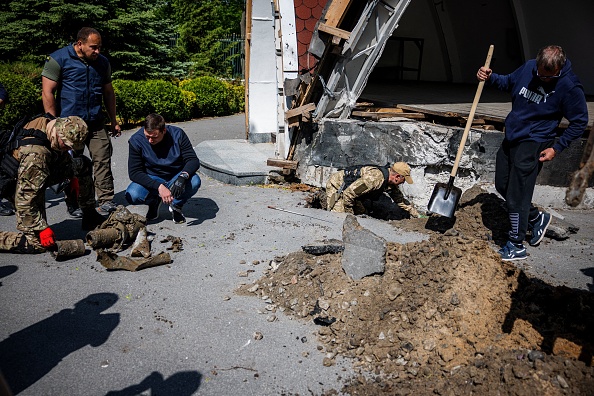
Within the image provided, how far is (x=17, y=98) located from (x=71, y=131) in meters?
7.43

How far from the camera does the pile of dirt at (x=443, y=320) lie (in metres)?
2.96

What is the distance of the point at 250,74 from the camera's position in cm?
1071

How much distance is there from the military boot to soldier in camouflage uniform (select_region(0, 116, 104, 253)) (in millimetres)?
628

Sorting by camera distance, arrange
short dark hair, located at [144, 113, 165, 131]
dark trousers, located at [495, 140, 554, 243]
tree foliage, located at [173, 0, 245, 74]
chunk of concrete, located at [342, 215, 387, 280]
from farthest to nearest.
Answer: tree foliage, located at [173, 0, 245, 74] → short dark hair, located at [144, 113, 165, 131] → dark trousers, located at [495, 140, 554, 243] → chunk of concrete, located at [342, 215, 387, 280]

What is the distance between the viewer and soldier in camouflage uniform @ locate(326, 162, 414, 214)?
6.34 meters

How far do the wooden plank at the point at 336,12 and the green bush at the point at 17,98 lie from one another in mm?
7559

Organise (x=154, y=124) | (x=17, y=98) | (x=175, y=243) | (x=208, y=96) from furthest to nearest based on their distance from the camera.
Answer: (x=208, y=96) < (x=17, y=98) < (x=154, y=124) < (x=175, y=243)

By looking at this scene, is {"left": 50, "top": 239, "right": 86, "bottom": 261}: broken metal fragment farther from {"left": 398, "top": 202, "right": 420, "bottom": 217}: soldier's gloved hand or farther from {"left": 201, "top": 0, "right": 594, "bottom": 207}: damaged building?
{"left": 398, "top": 202, "right": 420, "bottom": 217}: soldier's gloved hand

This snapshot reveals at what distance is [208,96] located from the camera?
1641 centimetres

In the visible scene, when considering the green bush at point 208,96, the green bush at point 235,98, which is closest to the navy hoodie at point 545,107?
the green bush at point 208,96

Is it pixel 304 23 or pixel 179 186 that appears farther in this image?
pixel 304 23

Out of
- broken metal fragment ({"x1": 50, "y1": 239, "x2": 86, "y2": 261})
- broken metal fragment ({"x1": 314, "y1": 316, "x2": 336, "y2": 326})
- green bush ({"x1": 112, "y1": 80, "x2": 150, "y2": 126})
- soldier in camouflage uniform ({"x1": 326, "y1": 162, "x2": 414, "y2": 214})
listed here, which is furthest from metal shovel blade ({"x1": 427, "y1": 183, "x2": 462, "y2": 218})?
green bush ({"x1": 112, "y1": 80, "x2": 150, "y2": 126})

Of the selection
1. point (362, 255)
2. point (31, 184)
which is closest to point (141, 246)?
point (31, 184)

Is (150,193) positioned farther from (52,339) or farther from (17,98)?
(17,98)
